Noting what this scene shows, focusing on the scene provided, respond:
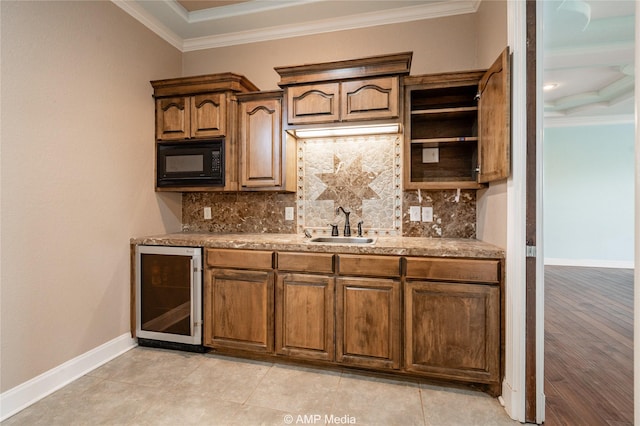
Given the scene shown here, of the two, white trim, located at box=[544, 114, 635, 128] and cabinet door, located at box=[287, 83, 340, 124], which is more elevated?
white trim, located at box=[544, 114, 635, 128]

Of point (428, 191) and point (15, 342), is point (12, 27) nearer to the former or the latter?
point (15, 342)

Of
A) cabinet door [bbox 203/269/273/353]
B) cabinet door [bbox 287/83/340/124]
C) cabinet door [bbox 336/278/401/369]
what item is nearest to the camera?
cabinet door [bbox 336/278/401/369]

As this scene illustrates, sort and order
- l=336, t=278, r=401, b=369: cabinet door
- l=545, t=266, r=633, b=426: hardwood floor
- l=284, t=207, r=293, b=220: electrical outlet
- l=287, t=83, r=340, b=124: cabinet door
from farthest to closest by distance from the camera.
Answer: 1. l=284, t=207, r=293, b=220: electrical outlet
2. l=287, t=83, r=340, b=124: cabinet door
3. l=336, t=278, r=401, b=369: cabinet door
4. l=545, t=266, r=633, b=426: hardwood floor

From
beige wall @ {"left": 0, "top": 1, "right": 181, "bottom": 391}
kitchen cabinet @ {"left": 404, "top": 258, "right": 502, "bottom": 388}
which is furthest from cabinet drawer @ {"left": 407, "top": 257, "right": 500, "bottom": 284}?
beige wall @ {"left": 0, "top": 1, "right": 181, "bottom": 391}

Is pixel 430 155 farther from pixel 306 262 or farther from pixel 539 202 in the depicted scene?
pixel 306 262

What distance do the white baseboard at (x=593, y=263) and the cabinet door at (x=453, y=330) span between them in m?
5.39

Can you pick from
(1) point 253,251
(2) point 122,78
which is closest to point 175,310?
(1) point 253,251

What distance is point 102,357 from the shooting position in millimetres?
2293

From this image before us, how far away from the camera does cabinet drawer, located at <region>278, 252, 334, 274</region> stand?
84.0 inches

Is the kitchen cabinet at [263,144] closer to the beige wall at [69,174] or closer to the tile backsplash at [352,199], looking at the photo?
the tile backsplash at [352,199]

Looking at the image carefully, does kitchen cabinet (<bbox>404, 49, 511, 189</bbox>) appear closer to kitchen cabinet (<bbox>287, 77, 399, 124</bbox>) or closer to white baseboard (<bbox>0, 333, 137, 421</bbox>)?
kitchen cabinet (<bbox>287, 77, 399, 124</bbox>)

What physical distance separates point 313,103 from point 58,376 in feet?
8.60

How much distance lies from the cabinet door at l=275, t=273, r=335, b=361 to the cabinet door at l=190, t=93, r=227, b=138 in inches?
56.9

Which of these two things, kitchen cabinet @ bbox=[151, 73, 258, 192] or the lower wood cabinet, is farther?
kitchen cabinet @ bbox=[151, 73, 258, 192]
